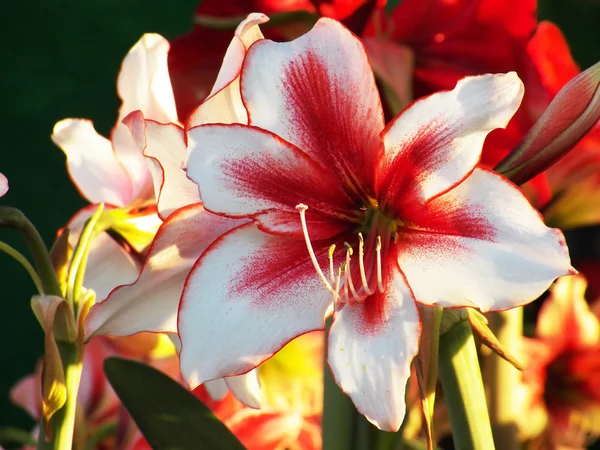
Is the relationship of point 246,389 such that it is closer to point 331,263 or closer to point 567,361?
point 331,263

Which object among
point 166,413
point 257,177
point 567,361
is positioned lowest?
point 567,361

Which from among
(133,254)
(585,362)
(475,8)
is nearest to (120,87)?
(133,254)

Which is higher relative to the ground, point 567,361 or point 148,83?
point 148,83

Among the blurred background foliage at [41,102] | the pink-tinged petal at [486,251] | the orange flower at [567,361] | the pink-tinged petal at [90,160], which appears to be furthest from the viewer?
the blurred background foliage at [41,102]

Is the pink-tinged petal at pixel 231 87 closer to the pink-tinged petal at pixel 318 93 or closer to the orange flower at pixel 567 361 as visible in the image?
the pink-tinged petal at pixel 318 93

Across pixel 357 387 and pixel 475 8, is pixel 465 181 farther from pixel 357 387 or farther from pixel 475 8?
pixel 475 8

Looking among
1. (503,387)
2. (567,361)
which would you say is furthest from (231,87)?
(567,361)

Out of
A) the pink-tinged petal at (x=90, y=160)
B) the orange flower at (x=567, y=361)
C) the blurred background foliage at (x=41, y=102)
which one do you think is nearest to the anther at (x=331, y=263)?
the pink-tinged petal at (x=90, y=160)
